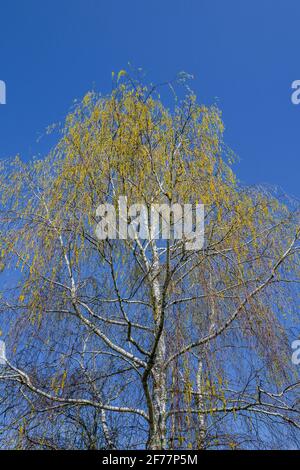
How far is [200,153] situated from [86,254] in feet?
4.74

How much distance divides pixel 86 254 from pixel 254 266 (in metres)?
1.57

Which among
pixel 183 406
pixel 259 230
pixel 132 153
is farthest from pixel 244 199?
pixel 183 406

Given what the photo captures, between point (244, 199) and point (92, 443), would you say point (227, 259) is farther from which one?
point (92, 443)

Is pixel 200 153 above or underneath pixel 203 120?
underneath

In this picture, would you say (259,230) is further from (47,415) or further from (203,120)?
(47,415)

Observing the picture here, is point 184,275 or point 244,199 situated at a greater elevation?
point 244,199

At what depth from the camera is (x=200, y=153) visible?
519 cm

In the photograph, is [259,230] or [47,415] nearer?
[47,415]
